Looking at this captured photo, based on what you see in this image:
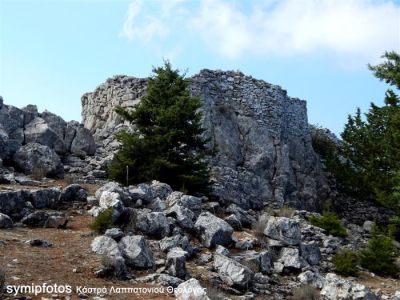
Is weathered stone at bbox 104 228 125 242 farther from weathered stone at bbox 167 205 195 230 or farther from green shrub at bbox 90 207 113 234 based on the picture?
weathered stone at bbox 167 205 195 230

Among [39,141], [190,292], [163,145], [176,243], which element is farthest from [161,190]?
[39,141]

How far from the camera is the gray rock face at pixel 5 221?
9.32 m

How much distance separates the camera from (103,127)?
24.0 meters

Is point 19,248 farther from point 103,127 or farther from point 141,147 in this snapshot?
point 103,127

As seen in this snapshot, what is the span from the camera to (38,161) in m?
15.6

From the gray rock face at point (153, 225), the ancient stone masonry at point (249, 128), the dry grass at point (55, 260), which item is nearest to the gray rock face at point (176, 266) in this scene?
the dry grass at point (55, 260)

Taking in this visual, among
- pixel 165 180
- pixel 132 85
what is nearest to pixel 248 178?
pixel 132 85

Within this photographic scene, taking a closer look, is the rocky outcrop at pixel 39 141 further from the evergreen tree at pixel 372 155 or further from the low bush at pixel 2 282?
the evergreen tree at pixel 372 155

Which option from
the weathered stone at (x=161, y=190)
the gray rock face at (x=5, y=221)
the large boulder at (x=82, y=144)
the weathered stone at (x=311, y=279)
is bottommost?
the weathered stone at (x=311, y=279)

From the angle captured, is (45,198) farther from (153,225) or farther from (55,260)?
(55,260)

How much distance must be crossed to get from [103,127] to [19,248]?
1613 cm

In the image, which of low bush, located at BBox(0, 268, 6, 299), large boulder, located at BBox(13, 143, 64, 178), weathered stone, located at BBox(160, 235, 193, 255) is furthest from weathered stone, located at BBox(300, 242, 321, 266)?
large boulder, located at BBox(13, 143, 64, 178)

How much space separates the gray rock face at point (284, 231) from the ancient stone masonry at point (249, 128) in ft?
35.8

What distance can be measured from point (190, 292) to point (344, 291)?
336cm
